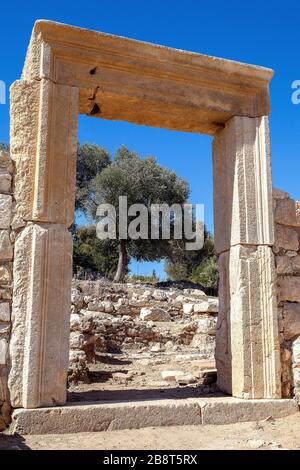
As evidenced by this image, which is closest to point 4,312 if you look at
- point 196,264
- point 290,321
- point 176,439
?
point 176,439

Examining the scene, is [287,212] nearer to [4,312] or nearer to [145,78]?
[145,78]

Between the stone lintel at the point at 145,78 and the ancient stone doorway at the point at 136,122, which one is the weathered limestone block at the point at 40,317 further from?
the stone lintel at the point at 145,78

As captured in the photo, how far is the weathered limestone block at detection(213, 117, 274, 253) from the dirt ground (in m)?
1.85

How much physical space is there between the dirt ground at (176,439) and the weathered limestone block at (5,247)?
1.50 m

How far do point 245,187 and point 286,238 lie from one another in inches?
29.0

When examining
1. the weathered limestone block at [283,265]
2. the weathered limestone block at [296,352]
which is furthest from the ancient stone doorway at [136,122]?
the weathered limestone block at [296,352]

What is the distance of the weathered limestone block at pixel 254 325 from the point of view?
4.53 metres

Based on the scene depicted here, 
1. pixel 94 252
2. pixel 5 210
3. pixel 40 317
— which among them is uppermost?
pixel 94 252

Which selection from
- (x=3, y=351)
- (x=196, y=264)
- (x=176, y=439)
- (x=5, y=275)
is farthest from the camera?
(x=196, y=264)

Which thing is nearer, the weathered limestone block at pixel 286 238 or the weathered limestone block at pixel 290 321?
the weathered limestone block at pixel 290 321

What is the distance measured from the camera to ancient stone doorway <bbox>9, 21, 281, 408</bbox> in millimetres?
4008

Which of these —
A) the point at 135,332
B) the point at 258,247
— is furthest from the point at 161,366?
the point at 258,247

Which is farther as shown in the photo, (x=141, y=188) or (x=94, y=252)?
(x=94, y=252)

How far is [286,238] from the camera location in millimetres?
4957
